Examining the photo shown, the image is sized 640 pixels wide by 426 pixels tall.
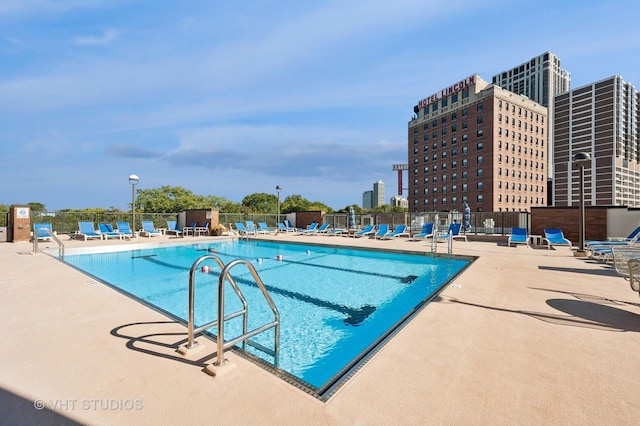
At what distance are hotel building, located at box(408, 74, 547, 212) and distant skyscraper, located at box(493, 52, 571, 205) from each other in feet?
187

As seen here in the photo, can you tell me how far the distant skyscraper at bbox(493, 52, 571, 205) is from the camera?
102500mm

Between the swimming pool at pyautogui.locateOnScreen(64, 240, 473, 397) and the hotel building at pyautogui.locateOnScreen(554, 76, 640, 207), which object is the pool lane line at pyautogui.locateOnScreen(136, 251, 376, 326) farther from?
the hotel building at pyautogui.locateOnScreen(554, 76, 640, 207)

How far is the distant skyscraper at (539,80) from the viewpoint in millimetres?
102500

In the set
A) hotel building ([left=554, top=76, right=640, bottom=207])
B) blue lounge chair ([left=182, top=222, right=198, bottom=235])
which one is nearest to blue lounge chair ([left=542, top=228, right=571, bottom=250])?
blue lounge chair ([left=182, top=222, right=198, bottom=235])

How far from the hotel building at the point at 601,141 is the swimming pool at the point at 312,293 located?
349 ft

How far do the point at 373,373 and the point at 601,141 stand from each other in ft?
429

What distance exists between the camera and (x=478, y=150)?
52.7 metres

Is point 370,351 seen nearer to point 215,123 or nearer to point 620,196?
point 215,123

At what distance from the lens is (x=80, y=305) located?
4.15 metres

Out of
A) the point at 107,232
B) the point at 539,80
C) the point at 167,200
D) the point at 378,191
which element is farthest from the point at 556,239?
the point at 378,191

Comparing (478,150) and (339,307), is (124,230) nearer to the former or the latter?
(339,307)

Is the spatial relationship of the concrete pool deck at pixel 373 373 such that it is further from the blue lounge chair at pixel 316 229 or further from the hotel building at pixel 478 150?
the hotel building at pixel 478 150

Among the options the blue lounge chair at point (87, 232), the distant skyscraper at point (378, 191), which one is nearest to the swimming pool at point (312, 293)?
the blue lounge chair at point (87, 232)

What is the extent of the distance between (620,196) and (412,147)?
249 ft
